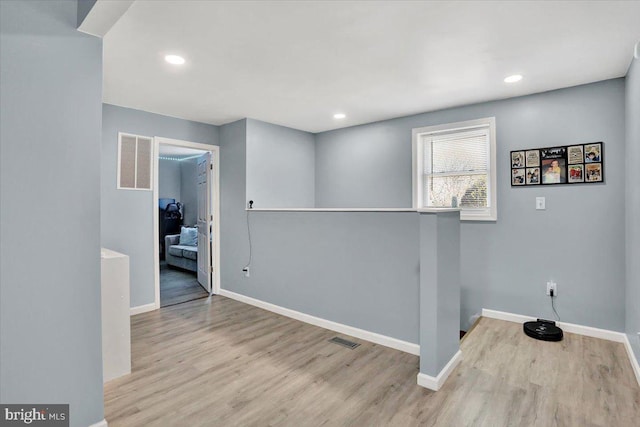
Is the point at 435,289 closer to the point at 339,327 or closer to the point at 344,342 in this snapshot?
the point at 344,342

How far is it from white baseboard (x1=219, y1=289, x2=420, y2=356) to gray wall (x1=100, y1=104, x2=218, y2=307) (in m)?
1.22

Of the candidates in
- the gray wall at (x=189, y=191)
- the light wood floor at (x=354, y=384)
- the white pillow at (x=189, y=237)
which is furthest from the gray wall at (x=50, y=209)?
the gray wall at (x=189, y=191)

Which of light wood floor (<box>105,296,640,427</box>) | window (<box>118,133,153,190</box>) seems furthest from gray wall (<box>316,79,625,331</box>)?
window (<box>118,133,153,190</box>)

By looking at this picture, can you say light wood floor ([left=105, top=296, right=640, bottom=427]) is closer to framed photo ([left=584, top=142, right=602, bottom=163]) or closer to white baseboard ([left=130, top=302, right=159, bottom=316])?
white baseboard ([left=130, top=302, right=159, bottom=316])

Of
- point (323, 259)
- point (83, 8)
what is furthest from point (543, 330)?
point (83, 8)

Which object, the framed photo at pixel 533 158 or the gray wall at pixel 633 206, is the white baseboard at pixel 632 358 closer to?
the gray wall at pixel 633 206

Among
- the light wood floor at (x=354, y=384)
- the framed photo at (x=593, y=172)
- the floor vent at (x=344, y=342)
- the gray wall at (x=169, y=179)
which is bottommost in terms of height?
the light wood floor at (x=354, y=384)

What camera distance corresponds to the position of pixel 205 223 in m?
4.80

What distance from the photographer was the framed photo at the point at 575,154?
10.2 feet

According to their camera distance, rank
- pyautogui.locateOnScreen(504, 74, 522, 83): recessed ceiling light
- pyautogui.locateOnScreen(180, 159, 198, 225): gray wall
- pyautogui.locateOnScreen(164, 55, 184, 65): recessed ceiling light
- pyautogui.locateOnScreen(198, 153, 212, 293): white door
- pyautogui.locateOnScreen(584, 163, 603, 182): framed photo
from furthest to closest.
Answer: pyautogui.locateOnScreen(180, 159, 198, 225): gray wall, pyautogui.locateOnScreen(198, 153, 212, 293): white door, pyautogui.locateOnScreen(584, 163, 603, 182): framed photo, pyautogui.locateOnScreen(504, 74, 522, 83): recessed ceiling light, pyautogui.locateOnScreen(164, 55, 184, 65): recessed ceiling light

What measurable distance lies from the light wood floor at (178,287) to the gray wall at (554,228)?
3.66 metres

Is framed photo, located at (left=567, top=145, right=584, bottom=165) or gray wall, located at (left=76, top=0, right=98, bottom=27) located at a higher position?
gray wall, located at (left=76, top=0, right=98, bottom=27)

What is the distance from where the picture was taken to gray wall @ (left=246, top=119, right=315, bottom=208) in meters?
4.40

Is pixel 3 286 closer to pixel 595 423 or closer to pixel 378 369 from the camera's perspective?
pixel 378 369
